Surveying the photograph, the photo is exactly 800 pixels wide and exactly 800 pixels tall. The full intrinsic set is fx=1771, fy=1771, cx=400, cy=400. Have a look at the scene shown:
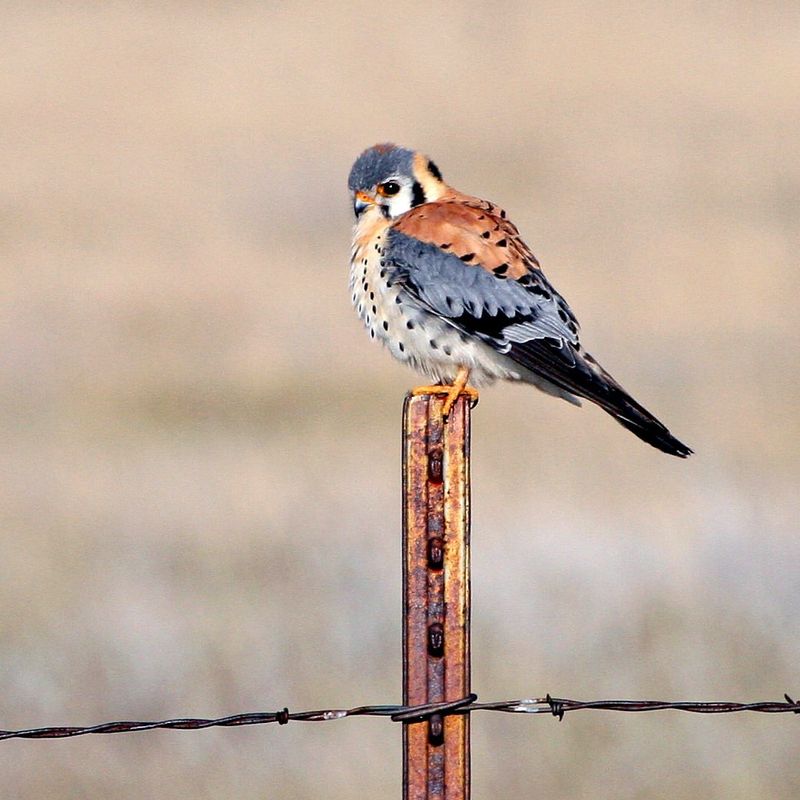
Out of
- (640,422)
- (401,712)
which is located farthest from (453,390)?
(401,712)

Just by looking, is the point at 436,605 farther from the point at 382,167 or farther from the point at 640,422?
the point at 382,167

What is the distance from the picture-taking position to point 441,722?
3.64 meters

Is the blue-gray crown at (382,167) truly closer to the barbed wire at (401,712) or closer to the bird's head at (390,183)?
the bird's head at (390,183)

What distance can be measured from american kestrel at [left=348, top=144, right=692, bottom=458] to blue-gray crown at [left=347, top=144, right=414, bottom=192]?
284mm

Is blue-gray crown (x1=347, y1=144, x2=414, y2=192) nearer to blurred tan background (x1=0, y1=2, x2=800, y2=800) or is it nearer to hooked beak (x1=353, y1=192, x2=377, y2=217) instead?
hooked beak (x1=353, y1=192, x2=377, y2=217)

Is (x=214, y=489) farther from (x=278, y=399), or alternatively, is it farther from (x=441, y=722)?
(x=441, y=722)

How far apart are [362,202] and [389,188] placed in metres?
0.11

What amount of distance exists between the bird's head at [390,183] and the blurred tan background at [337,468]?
6.38 ft

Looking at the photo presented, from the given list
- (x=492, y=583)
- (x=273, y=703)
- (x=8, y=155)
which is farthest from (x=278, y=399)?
(x=8, y=155)

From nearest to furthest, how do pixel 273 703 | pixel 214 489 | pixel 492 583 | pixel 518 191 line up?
pixel 273 703
pixel 492 583
pixel 214 489
pixel 518 191

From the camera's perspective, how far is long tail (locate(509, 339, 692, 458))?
15.7 feet

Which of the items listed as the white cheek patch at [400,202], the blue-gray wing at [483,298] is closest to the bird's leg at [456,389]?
the blue-gray wing at [483,298]

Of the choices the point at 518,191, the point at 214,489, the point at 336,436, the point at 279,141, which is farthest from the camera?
the point at 279,141

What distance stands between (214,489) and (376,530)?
1460mm
